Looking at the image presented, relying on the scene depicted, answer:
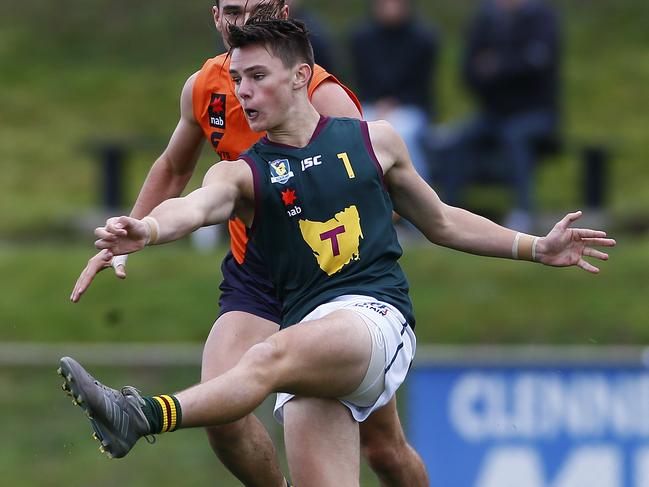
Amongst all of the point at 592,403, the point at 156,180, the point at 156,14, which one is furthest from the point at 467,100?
the point at 156,180

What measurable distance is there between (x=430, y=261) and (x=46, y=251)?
10.1ft

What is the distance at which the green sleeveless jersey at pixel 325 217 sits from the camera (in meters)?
5.81

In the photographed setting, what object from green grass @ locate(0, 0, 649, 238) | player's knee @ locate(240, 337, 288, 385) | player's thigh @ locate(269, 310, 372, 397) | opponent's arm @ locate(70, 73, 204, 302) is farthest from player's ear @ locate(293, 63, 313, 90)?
green grass @ locate(0, 0, 649, 238)

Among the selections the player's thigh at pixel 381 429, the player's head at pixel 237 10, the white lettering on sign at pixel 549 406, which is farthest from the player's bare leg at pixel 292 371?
the white lettering on sign at pixel 549 406

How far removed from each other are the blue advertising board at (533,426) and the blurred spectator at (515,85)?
2.68 metres

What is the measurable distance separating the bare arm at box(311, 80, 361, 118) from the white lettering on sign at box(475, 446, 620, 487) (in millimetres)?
3863

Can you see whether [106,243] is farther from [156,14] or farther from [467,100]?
[156,14]

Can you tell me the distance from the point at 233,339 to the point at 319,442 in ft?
2.34

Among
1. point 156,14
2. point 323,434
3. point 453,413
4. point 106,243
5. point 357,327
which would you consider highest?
point 156,14

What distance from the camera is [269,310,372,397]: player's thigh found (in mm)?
5566

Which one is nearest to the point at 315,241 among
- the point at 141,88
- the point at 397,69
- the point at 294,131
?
the point at 294,131

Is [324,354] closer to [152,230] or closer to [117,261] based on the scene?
[152,230]

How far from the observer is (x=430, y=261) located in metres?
11.8

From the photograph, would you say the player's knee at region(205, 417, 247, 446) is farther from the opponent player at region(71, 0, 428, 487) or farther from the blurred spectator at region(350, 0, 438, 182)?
the blurred spectator at region(350, 0, 438, 182)
